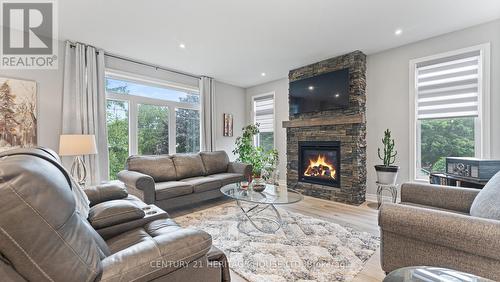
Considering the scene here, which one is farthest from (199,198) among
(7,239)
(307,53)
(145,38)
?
(307,53)

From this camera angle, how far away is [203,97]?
4988mm

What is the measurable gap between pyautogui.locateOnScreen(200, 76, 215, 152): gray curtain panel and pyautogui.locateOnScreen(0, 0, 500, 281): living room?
37mm

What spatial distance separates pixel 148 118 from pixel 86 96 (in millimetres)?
1112

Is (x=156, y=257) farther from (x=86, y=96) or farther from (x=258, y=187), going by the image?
(x=86, y=96)

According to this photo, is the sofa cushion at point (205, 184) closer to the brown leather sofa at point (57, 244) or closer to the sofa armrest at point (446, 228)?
the brown leather sofa at point (57, 244)

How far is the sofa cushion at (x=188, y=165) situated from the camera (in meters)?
3.72

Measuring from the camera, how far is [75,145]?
2.74m

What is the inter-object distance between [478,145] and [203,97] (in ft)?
15.7

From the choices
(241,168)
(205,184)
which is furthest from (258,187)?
(241,168)

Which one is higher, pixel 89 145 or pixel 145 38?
pixel 145 38

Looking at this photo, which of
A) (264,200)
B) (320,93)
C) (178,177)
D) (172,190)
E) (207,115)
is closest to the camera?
(264,200)

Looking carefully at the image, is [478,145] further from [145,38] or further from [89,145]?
[89,145]

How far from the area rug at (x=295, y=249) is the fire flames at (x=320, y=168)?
1347 mm

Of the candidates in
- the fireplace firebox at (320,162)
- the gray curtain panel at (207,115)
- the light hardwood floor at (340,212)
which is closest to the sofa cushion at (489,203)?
the light hardwood floor at (340,212)
